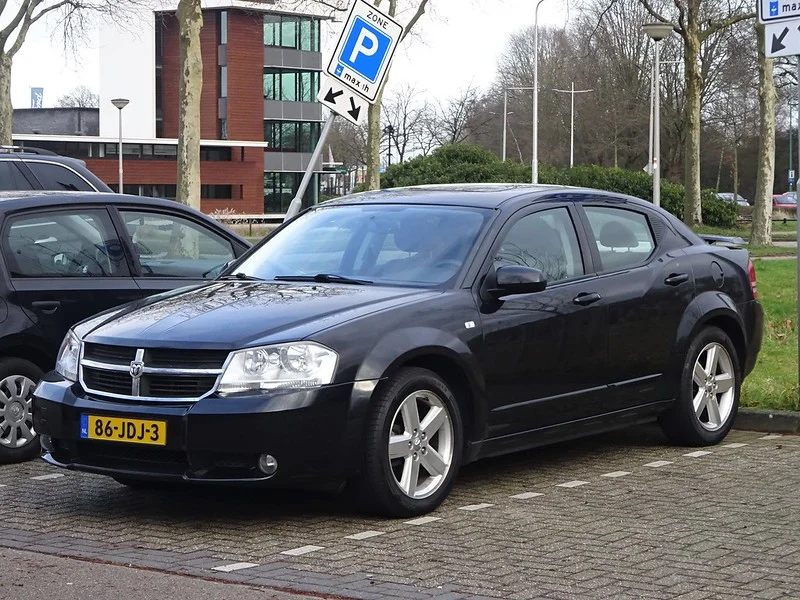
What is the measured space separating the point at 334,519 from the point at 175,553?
3.10 feet

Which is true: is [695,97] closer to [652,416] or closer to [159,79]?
[652,416]

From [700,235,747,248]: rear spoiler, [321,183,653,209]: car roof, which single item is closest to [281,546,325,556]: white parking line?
[321,183,653,209]: car roof

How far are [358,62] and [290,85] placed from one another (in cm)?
6956

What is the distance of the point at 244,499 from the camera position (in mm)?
7094

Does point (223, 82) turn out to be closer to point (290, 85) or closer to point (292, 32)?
point (290, 85)

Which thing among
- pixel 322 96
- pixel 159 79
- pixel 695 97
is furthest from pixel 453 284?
pixel 159 79

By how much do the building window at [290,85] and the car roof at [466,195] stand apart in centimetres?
7059

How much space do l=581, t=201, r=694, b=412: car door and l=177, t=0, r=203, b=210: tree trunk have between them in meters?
19.7

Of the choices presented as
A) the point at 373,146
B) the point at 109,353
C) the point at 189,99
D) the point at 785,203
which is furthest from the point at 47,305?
the point at 785,203

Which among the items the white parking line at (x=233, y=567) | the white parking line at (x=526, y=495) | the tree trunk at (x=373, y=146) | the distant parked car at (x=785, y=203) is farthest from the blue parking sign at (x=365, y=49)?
the distant parked car at (x=785, y=203)

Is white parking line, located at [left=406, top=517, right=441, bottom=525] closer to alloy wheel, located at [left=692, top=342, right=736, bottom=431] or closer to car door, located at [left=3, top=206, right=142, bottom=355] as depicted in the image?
alloy wheel, located at [left=692, top=342, right=736, bottom=431]

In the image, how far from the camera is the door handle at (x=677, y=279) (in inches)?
327

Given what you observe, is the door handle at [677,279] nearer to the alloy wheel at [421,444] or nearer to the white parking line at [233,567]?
the alloy wheel at [421,444]

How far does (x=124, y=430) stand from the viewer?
20.8ft
